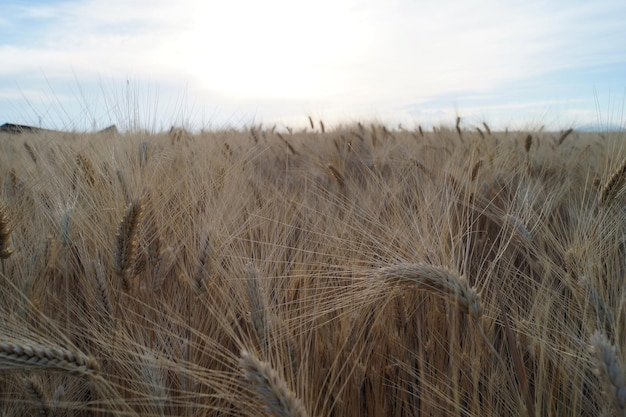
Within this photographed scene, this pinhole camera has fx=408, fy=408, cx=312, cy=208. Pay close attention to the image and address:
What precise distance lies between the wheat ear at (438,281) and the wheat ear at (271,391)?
425 mm

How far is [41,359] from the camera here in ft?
2.81

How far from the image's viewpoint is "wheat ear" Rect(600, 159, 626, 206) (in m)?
1.50

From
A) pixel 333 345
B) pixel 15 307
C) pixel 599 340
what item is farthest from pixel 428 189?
pixel 15 307

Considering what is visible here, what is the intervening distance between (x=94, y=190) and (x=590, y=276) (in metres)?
1.78

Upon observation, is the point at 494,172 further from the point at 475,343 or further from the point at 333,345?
the point at 333,345

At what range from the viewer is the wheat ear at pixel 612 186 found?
1503 millimetres

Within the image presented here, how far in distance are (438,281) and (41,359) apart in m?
0.89

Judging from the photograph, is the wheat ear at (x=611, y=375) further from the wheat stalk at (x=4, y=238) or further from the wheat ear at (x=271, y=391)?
the wheat stalk at (x=4, y=238)

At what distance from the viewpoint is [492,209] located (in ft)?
6.97

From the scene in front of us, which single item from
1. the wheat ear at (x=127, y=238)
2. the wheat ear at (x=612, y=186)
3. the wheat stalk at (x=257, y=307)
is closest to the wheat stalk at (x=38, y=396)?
the wheat ear at (x=127, y=238)

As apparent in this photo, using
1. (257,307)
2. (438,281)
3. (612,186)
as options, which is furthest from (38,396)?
(612,186)

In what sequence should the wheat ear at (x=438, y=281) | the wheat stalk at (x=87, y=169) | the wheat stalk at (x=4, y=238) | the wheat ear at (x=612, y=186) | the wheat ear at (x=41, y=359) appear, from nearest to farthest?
the wheat ear at (x=41, y=359) < the wheat ear at (x=438, y=281) < the wheat stalk at (x=4, y=238) < the wheat ear at (x=612, y=186) < the wheat stalk at (x=87, y=169)

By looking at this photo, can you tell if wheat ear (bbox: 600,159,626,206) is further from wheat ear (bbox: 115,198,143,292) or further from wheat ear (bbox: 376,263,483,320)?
wheat ear (bbox: 115,198,143,292)

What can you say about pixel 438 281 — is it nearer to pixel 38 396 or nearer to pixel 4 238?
pixel 38 396
